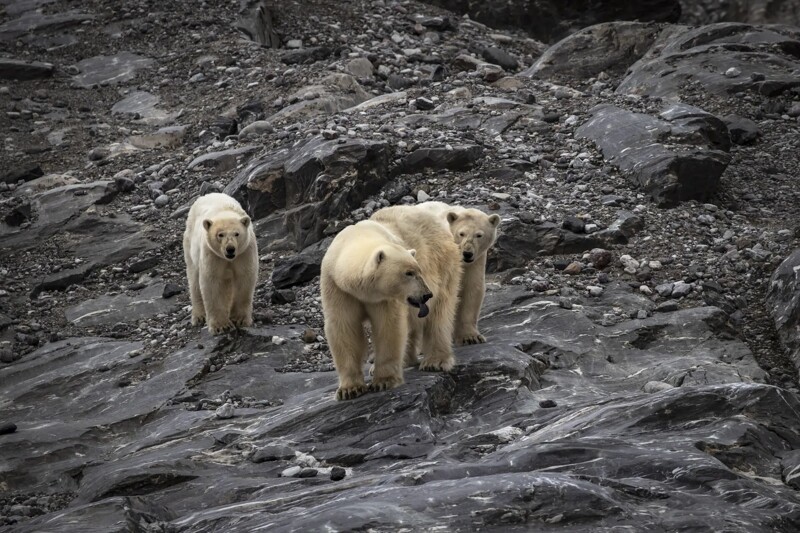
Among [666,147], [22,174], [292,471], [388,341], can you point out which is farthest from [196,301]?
[22,174]

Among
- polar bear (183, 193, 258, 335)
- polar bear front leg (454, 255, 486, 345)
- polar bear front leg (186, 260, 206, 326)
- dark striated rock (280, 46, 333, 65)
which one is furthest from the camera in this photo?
dark striated rock (280, 46, 333, 65)

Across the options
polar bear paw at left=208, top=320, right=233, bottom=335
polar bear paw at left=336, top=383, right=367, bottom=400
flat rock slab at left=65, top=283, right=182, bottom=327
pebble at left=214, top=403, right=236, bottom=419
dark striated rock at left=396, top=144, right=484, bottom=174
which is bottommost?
pebble at left=214, top=403, right=236, bottom=419

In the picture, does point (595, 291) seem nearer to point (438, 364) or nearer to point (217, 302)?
point (438, 364)

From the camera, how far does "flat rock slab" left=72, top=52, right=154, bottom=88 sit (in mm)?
22219

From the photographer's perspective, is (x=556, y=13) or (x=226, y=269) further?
(x=556, y=13)

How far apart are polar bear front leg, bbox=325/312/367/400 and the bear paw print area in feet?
0.10

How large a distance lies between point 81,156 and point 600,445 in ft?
48.6

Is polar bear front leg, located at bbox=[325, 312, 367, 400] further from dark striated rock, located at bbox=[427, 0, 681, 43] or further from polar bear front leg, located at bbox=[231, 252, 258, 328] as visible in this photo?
dark striated rock, located at bbox=[427, 0, 681, 43]

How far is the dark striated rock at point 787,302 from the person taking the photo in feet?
32.8

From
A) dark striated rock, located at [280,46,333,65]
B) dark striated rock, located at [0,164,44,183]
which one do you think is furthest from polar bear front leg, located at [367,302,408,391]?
dark striated rock, located at [280,46,333,65]

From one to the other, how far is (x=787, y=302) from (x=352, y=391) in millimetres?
4954

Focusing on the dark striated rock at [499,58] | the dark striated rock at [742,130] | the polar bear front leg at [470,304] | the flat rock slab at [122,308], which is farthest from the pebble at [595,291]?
the dark striated rock at [499,58]

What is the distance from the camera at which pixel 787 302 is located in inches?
407

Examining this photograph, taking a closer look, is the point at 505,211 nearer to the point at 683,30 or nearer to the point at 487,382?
the point at 487,382
